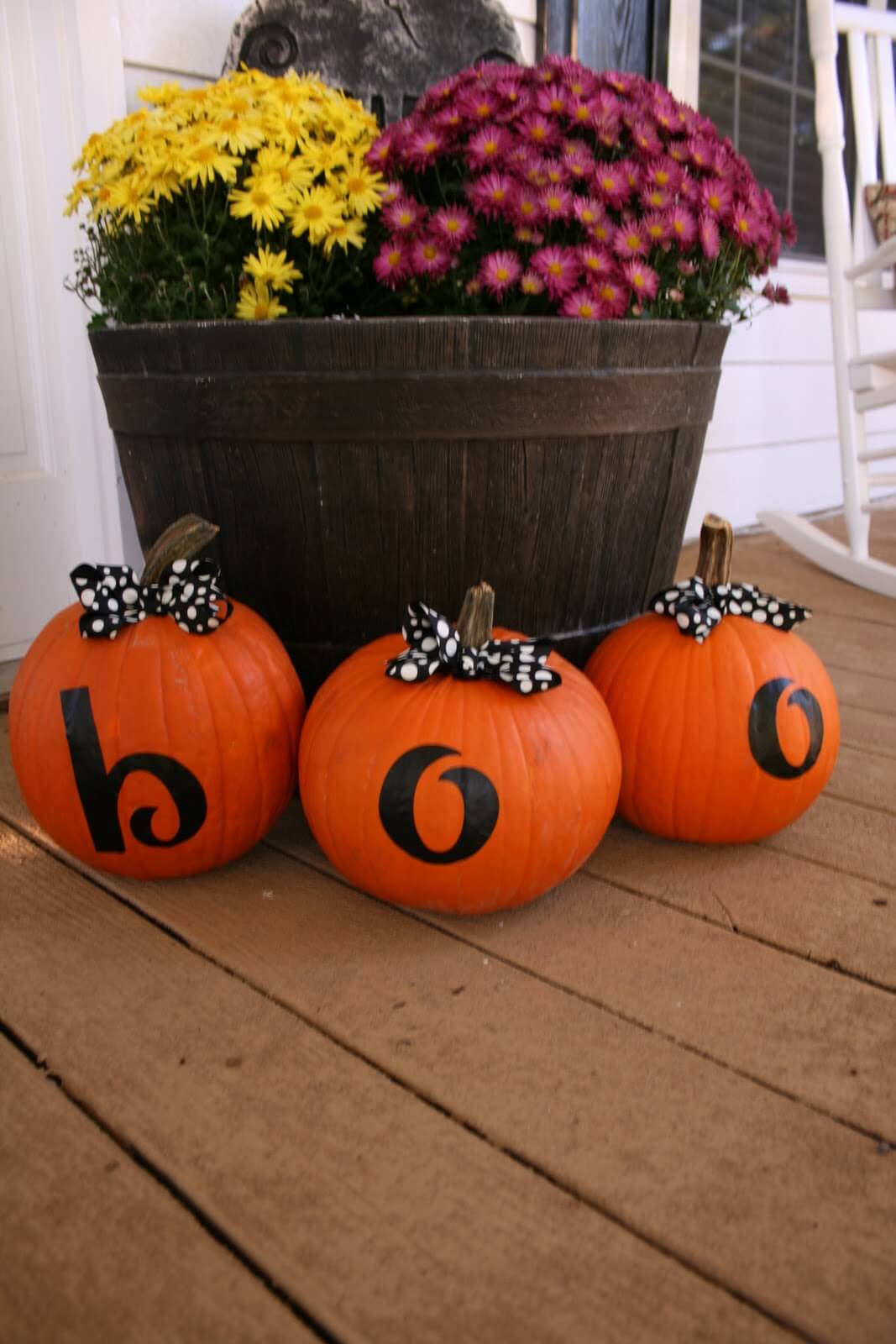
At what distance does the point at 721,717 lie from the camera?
1.04m

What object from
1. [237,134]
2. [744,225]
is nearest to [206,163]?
[237,134]

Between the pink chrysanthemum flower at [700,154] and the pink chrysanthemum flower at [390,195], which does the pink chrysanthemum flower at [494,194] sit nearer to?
the pink chrysanthemum flower at [390,195]

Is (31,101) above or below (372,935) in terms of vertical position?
above

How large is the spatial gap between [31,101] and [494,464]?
0.90 m

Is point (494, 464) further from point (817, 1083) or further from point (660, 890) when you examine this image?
point (817, 1083)

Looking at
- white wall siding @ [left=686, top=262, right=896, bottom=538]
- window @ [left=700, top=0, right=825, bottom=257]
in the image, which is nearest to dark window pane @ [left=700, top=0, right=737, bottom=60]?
window @ [left=700, top=0, right=825, bottom=257]

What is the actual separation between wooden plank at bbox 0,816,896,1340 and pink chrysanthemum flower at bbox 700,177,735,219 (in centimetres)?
75

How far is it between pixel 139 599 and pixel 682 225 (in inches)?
26.6

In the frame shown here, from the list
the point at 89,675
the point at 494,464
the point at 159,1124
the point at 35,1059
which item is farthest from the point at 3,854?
the point at 494,464

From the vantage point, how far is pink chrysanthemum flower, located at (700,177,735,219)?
1171 millimetres

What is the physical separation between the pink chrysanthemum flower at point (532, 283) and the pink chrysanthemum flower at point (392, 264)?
118mm

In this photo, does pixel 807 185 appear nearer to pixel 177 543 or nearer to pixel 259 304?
pixel 259 304

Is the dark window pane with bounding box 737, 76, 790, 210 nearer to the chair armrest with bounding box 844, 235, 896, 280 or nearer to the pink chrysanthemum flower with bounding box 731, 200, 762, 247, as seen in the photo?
the chair armrest with bounding box 844, 235, 896, 280

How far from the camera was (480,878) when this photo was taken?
923 millimetres
